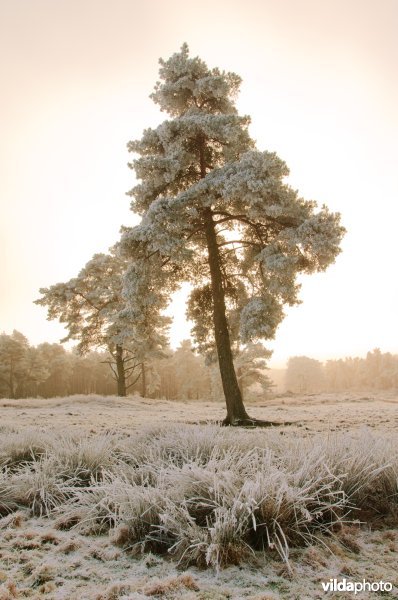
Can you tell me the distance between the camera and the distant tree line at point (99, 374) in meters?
45.0

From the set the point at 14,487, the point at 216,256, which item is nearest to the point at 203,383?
the point at 216,256

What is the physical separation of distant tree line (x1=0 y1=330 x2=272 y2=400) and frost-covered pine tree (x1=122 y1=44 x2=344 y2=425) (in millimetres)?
26612

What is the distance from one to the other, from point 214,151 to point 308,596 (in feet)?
49.0

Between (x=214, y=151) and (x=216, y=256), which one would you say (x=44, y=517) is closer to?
→ (x=216, y=256)

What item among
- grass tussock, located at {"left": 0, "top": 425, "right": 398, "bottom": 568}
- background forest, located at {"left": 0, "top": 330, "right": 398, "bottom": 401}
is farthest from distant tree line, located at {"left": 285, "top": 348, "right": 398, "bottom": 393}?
grass tussock, located at {"left": 0, "top": 425, "right": 398, "bottom": 568}

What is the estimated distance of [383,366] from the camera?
9050cm

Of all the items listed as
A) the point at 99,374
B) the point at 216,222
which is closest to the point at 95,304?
the point at 216,222

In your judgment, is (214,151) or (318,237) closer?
(318,237)

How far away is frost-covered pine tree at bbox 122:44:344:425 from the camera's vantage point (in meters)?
11.7

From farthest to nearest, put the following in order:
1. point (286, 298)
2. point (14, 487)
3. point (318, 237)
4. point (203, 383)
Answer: point (203, 383) → point (286, 298) → point (318, 237) → point (14, 487)

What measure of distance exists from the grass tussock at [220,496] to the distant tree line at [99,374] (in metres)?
36.4

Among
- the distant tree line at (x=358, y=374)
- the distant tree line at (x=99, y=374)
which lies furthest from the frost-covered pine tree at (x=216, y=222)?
the distant tree line at (x=358, y=374)

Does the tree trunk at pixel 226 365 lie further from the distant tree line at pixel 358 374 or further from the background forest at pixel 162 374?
the distant tree line at pixel 358 374

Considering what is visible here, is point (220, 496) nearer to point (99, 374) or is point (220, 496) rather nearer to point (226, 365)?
point (226, 365)
